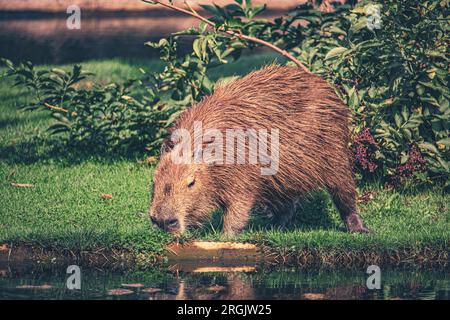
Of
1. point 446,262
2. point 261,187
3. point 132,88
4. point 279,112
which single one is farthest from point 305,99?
point 132,88

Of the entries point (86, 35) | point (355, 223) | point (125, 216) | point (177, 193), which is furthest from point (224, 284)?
point (86, 35)

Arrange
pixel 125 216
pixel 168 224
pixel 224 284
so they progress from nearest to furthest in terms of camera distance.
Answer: pixel 224 284
pixel 168 224
pixel 125 216

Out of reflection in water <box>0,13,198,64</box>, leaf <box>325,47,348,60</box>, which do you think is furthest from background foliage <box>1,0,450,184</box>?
reflection in water <box>0,13,198,64</box>

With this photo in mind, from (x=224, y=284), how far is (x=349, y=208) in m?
1.64

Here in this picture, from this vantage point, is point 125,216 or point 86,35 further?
point 86,35

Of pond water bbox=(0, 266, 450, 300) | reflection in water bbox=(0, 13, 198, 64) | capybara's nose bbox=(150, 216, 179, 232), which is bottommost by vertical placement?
pond water bbox=(0, 266, 450, 300)

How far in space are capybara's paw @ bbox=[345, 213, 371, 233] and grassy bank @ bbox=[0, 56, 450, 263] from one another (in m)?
0.09

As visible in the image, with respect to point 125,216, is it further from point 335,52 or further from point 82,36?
point 82,36

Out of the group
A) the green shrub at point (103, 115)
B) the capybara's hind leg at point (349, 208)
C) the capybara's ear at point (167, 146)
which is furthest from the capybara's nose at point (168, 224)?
the green shrub at point (103, 115)

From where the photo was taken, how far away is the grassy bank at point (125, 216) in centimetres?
815

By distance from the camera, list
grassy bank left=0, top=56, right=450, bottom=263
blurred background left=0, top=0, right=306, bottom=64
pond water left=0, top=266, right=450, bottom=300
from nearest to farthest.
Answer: pond water left=0, top=266, right=450, bottom=300, grassy bank left=0, top=56, right=450, bottom=263, blurred background left=0, top=0, right=306, bottom=64

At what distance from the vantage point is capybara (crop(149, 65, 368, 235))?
328 inches

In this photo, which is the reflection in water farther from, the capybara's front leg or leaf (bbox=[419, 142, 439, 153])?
the capybara's front leg

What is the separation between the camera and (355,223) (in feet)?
28.7
